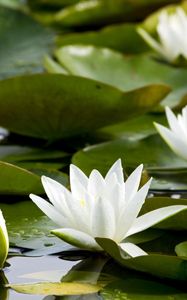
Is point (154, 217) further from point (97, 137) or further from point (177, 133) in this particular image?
point (97, 137)

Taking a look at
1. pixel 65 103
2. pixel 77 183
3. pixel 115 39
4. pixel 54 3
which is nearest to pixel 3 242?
pixel 77 183

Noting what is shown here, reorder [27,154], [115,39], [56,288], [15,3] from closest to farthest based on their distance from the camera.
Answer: [56,288] → [27,154] → [115,39] → [15,3]

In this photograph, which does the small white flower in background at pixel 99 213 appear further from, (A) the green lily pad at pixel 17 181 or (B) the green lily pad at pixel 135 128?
(B) the green lily pad at pixel 135 128

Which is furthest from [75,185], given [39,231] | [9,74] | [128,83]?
[9,74]

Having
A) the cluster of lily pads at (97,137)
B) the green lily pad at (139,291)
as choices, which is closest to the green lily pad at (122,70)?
the cluster of lily pads at (97,137)

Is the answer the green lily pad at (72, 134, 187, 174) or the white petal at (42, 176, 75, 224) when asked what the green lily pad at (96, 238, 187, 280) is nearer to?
the white petal at (42, 176, 75, 224)

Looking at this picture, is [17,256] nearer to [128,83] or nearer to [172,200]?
[172,200]
